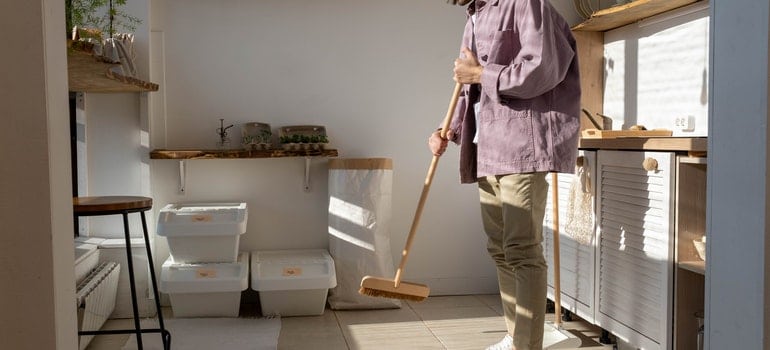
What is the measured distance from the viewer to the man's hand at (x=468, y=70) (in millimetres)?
2770

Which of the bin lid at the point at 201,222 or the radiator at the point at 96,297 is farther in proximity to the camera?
the bin lid at the point at 201,222

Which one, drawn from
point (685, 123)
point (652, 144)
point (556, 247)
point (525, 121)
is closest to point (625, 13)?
point (685, 123)

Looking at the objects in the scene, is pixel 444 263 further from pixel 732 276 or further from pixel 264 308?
pixel 732 276

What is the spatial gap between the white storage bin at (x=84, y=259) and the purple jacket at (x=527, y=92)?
1821 mm

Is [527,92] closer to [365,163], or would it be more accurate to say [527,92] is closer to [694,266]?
[694,266]

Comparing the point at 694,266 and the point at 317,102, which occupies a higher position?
the point at 317,102

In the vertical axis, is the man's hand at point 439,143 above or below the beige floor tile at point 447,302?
above

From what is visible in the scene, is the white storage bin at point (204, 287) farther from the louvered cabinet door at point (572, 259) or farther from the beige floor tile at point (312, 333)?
the louvered cabinet door at point (572, 259)

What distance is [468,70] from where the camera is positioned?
9.14ft

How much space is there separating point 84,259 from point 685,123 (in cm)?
275

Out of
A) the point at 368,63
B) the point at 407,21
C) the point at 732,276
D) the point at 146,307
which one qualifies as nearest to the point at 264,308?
the point at 146,307

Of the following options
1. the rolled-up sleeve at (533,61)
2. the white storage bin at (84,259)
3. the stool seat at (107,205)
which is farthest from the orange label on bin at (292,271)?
the rolled-up sleeve at (533,61)

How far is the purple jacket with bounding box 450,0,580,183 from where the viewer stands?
8.43 feet

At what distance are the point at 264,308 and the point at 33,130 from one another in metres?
2.48
